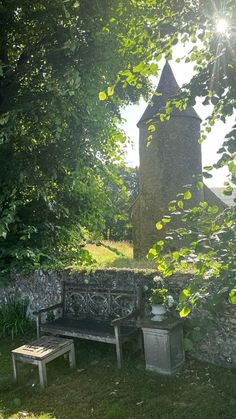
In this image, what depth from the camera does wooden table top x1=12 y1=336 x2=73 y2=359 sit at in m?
5.09

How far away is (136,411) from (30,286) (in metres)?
4.09

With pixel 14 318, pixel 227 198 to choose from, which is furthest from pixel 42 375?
pixel 227 198

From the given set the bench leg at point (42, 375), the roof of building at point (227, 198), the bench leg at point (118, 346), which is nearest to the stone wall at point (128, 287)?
the bench leg at point (118, 346)

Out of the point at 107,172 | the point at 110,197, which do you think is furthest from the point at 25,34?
the point at 110,197

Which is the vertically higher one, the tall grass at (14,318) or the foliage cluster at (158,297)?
the foliage cluster at (158,297)

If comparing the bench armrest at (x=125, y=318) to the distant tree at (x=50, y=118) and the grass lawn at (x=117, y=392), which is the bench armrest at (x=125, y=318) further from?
the distant tree at (x=50, y=118)

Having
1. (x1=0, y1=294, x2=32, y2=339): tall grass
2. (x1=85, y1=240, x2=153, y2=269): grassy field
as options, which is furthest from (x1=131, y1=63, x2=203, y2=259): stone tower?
(x1=0, y1=294, x2=32, y2=339): tall grass

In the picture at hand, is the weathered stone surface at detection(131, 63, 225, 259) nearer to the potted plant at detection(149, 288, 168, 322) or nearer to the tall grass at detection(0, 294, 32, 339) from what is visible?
the tall grass at detection(0, 294, 32, 339)

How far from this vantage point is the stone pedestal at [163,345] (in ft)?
16.6

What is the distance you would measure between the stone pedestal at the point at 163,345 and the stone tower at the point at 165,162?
16.3 metres

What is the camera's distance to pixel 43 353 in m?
5.10

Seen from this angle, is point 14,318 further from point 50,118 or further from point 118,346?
point 50,118

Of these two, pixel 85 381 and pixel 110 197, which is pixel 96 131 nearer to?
pixel 110 197

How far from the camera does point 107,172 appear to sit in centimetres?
945
